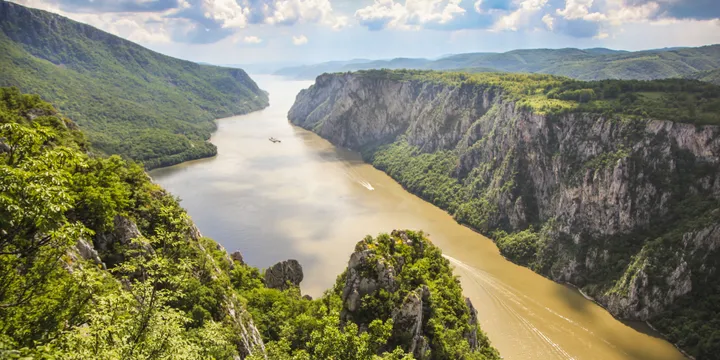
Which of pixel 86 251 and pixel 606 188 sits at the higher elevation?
pixel 86 251

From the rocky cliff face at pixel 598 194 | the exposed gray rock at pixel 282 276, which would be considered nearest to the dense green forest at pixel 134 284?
the exposed gray rock at pixel 282 276

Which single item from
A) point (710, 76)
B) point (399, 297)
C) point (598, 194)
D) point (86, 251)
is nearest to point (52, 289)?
point (86, 251)

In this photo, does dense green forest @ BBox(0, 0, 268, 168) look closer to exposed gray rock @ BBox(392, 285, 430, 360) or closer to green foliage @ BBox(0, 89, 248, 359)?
exposed gray rock @ BBox(392, 285, 430, 360)

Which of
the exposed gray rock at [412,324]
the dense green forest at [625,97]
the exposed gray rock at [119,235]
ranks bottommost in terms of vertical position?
the exposed gray rock at [412,324]

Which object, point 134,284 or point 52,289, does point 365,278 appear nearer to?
point 134,284

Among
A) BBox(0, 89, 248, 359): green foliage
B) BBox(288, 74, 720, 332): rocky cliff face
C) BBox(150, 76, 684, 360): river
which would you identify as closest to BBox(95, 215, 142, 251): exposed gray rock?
BBox(0, 89, 248, 359): green foliage

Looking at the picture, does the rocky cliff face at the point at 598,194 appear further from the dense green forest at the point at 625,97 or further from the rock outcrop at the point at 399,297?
the rock outcrop at the point at 399,297
